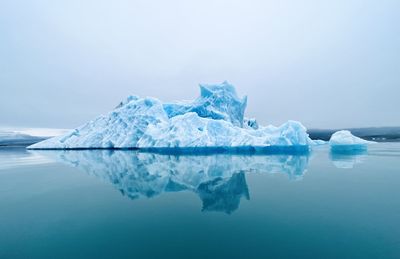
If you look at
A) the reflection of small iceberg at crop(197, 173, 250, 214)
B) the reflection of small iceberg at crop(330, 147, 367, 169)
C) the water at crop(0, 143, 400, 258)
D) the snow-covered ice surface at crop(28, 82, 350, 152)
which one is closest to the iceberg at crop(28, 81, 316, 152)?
the snow-covered ice surface at crop(28, 82, 350, 152)

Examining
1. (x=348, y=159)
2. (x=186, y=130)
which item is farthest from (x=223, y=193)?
(x=186, y=130)

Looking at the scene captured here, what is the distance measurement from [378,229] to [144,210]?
3880mm

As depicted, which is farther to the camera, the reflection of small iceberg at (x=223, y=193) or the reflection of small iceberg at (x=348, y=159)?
the reflection of small iceberg at (x=348, y=159)

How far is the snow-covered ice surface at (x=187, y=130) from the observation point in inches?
684

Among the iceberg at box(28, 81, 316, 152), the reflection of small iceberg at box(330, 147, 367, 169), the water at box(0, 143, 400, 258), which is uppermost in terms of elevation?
the iceberg at box(28, 81, 316, 152)

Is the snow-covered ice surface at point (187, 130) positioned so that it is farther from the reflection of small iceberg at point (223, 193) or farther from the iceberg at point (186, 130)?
the reflection of small iceberg at point (223, 193)

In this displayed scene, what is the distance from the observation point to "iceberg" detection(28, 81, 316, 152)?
17.4 m

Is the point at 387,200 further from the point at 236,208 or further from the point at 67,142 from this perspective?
the point at 67,142

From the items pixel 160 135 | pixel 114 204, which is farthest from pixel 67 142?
pixel 114 204

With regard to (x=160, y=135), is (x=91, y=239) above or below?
below

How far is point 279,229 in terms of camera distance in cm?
347

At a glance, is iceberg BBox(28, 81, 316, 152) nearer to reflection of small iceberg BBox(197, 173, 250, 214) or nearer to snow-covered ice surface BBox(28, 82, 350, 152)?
snow-covered ice surface BBox(28, 82, 350, 152)

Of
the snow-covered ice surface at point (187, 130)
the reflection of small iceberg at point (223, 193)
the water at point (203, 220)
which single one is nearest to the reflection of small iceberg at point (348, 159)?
the snow-covered ice surface at point (187, 130)

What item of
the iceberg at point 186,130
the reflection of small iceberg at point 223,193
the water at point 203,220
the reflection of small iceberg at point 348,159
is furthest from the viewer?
the iceberg at point 186,130
